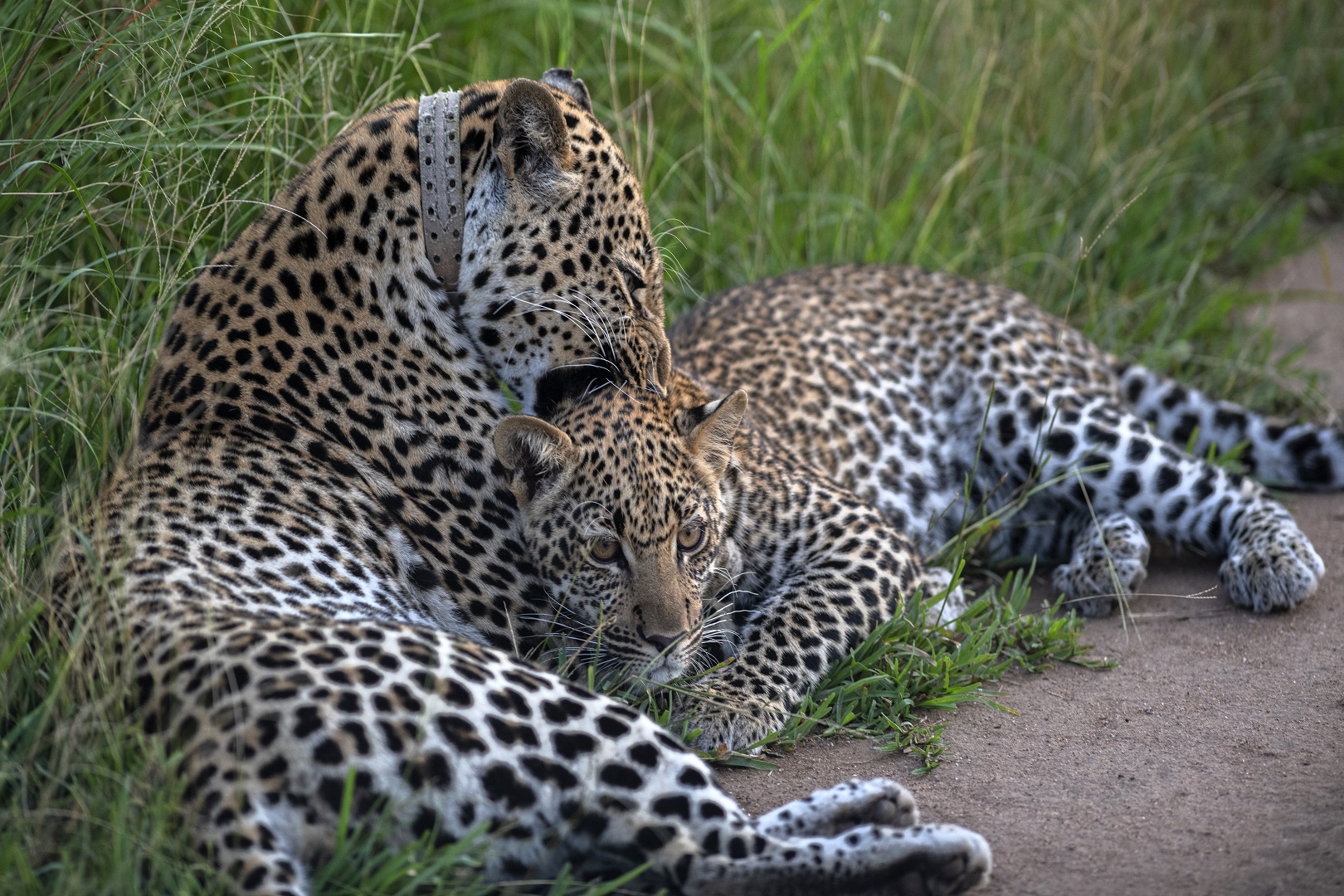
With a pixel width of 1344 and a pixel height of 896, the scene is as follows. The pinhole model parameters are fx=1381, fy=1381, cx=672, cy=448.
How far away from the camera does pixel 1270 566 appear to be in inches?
228

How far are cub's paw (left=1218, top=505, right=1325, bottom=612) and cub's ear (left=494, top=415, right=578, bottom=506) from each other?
3048mm

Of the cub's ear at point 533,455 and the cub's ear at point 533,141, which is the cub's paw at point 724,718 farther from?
the cub's ear at point 533,141

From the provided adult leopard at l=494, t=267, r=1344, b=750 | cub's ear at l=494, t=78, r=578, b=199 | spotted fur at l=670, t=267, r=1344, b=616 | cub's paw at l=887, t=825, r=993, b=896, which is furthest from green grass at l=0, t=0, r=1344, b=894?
cub's paw at l=887, t=825, r=993, b=896

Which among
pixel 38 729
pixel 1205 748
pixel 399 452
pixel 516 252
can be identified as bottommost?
pixel 1205 748

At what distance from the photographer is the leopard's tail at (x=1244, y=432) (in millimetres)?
6875

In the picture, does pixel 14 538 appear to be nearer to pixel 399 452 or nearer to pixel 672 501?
pixel 399 452

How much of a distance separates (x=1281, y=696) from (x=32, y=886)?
4.23 meters

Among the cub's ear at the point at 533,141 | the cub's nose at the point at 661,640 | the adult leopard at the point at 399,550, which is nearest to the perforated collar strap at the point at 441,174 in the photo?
the adult leopard at the point at 399,550

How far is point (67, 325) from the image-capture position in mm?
5309

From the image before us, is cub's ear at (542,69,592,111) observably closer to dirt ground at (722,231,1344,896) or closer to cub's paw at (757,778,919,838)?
dirt ground at (722,231,1344,896)

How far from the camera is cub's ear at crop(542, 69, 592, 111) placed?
526 cm

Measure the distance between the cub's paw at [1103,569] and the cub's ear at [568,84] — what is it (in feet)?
9.26

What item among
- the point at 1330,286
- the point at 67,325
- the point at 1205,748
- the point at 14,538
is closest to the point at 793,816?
the point at 1205,748

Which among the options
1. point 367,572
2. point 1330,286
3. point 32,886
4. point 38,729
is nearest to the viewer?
point 32,886
